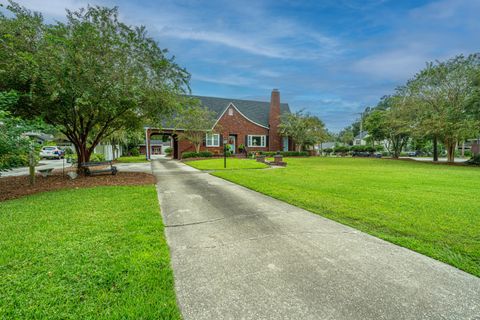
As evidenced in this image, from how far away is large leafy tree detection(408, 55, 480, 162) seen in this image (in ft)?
58.0

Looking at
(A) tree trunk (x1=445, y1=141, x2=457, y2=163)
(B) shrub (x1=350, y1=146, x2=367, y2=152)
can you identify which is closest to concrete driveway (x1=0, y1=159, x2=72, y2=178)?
(A) tree trunk (x1=445, y1=141, x2=457, y2=163)

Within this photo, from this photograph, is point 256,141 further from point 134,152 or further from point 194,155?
point 134,152

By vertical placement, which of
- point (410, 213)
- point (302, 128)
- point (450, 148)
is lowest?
point (410, 213)

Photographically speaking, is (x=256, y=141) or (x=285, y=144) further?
(x=285, y=144)

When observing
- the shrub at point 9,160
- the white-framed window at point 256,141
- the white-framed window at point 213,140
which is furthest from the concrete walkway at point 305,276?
the white-framed window at point 256,141

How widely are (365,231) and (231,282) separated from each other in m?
2.80

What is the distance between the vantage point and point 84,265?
8.58 feet

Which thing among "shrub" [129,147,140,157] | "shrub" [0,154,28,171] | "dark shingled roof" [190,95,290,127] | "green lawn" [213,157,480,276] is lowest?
"green lawn" [213,157,480,276]

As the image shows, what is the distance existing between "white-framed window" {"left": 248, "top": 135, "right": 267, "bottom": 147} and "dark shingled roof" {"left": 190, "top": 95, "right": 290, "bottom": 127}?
80.8 inches

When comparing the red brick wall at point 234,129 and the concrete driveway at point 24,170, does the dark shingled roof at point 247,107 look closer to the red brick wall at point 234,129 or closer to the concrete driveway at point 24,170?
the red brick wall at point 234,129

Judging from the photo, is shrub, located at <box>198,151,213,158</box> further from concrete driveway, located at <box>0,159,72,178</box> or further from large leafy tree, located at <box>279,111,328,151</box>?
concrete driveway, located at <box>0,159,72,178</box>

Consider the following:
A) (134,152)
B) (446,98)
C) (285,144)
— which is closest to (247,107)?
(285,144)

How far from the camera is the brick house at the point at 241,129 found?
83.4 ft

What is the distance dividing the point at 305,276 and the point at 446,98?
82.5 ft
